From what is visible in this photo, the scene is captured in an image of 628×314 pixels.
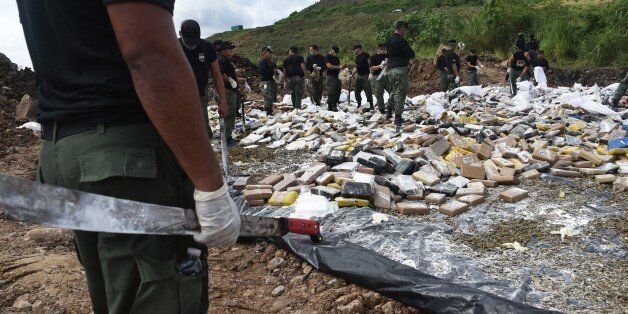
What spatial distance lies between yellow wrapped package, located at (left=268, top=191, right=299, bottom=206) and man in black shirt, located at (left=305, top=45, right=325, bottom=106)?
6.97m

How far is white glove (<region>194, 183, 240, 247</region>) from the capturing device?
115 cm

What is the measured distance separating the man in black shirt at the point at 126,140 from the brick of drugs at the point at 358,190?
2708 millimetres

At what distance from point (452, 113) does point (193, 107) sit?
25.3 ft

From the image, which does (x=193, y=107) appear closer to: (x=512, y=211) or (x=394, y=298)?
(x=394, y=298)

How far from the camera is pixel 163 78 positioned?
1.01m

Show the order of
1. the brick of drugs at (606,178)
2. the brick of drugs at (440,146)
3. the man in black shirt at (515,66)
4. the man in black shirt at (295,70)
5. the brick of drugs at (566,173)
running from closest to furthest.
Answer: the brick of drugs at (606,178) < the brick of drugs at (566,173) < the brick of drugs at (440,146) < the man in black shirt at (295,70) < the man in black shirt at (515,66)

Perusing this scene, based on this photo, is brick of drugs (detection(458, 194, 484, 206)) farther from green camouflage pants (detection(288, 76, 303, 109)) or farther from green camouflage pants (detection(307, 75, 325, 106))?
green camouflage pants (detection(307, 75, 325, 106))

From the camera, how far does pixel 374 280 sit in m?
2.53

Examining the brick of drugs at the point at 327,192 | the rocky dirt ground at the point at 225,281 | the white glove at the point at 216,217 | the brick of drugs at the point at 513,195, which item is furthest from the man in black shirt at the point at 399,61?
the white glove at the point at 216,217

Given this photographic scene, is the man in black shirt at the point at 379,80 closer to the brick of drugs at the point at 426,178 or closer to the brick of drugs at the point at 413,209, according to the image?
the brick of drugs at the point at 426,178

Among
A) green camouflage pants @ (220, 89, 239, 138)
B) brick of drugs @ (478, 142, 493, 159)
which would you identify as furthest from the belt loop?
green camouflage pants @ (220, 89, 239, 138)

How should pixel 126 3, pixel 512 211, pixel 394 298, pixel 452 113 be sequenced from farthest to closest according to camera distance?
pixel 452 113 < pixel 512 211 < pixel 394 298 < pixel 126 3

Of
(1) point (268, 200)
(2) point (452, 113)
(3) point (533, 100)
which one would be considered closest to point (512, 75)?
(3) point (533, 100)

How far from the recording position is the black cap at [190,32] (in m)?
4.93
